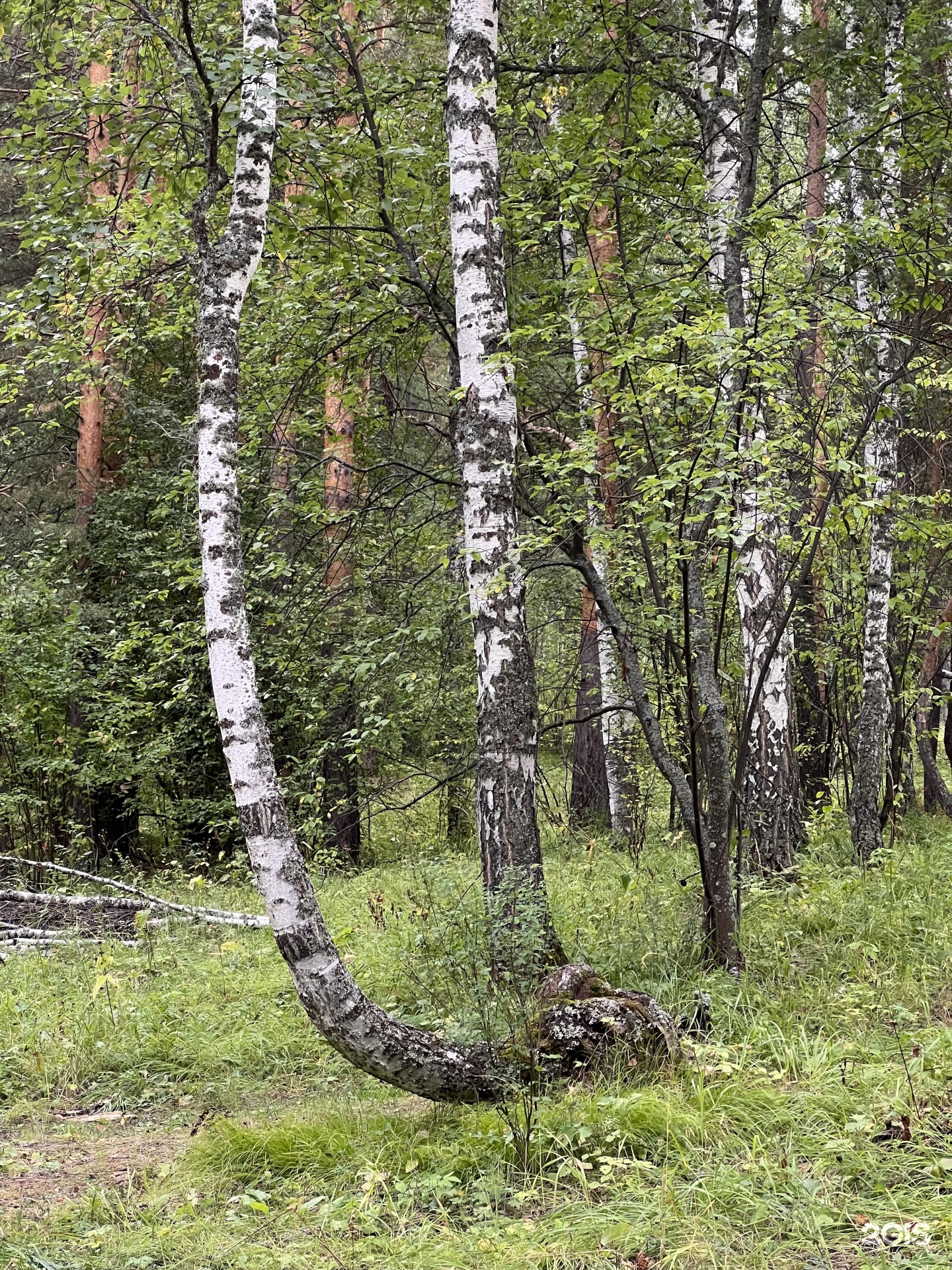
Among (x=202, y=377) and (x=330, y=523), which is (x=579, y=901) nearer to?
(x=330, y=523)

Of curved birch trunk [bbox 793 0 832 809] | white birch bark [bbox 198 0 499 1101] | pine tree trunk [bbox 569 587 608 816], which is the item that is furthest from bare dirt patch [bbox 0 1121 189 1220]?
pine tree trunk [bbox 569 587 608 816]

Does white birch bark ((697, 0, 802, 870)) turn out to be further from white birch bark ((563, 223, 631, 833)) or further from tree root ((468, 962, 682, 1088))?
tree root ((468, 962, 682, 1088))

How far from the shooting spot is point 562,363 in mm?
12641

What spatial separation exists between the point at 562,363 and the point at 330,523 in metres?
7.41

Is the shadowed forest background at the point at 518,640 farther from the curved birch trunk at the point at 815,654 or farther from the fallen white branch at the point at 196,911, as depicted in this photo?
the curved birch trunk at the point at 815,654

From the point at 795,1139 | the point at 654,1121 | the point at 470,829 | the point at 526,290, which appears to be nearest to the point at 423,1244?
the point at 654,1121

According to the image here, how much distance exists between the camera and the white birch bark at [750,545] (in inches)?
208

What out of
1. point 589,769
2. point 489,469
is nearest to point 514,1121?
point 489,469

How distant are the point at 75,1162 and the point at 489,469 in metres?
3.71

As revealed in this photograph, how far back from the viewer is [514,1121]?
3750mm

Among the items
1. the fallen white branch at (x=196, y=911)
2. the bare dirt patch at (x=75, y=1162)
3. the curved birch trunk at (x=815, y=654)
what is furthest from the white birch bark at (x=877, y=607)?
the bare dirt patch at (x=75, y=1162)

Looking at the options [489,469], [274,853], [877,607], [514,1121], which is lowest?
[514,1121]

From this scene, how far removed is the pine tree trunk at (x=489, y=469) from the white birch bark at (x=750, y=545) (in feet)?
3.79

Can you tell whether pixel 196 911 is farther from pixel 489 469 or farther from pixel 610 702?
pixel 489 469
